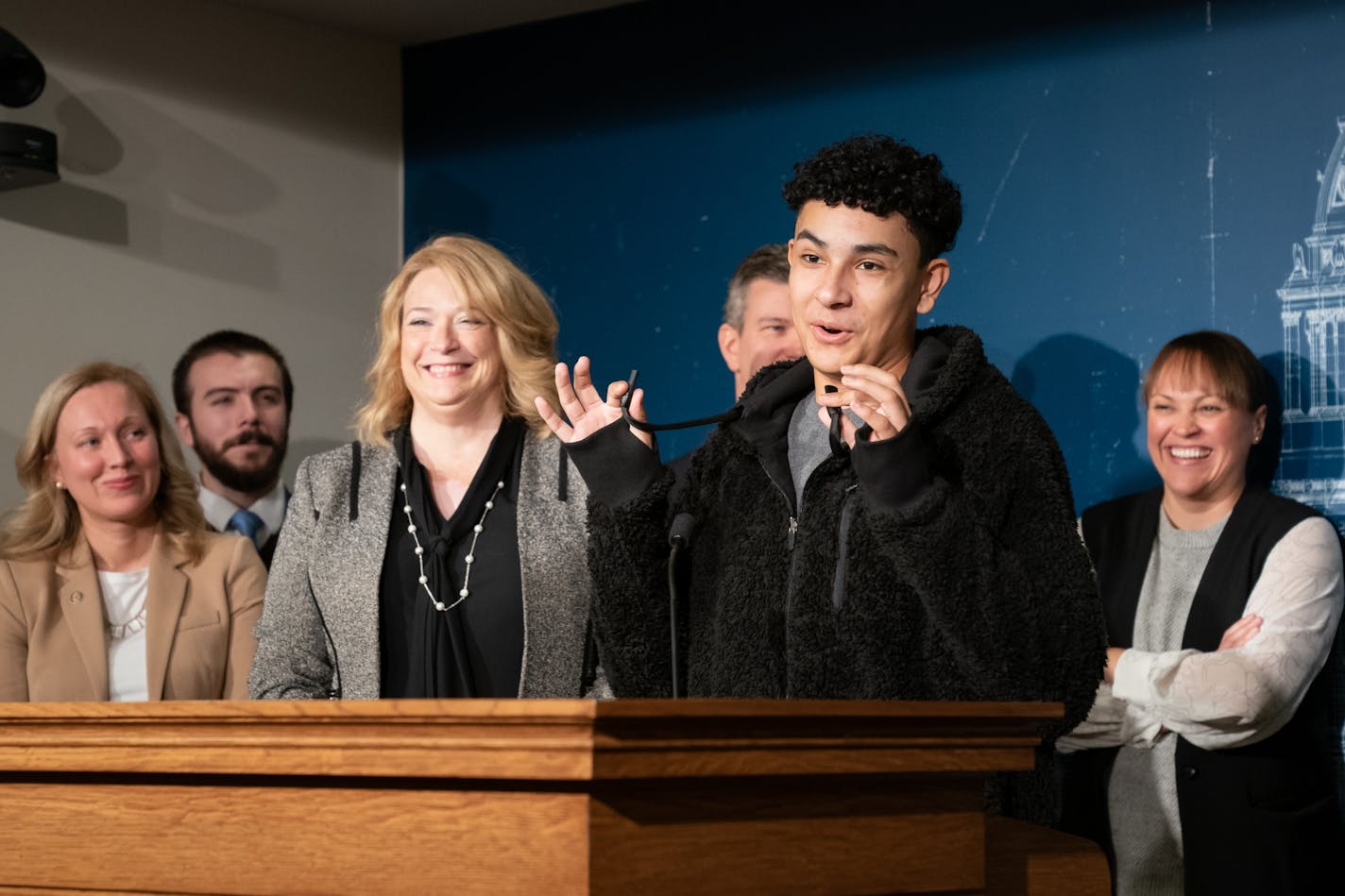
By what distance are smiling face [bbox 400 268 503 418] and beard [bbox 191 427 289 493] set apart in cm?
179

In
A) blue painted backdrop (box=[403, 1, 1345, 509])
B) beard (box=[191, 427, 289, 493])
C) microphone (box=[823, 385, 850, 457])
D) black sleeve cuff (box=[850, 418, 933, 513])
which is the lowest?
black sleeve cuff (box=[850, 418, 933, 513])

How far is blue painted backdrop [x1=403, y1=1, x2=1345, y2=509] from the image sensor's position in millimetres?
4051

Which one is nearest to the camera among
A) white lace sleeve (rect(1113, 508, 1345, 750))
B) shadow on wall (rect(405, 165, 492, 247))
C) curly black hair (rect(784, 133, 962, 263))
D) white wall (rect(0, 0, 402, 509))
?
curly black hair (rect(784, 133, 962, 263))

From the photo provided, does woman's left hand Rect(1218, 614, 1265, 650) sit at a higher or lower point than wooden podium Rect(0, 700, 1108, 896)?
higher

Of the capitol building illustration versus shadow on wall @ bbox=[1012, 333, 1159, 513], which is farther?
shadow on wall @ bbox=[1012, 333, 1159, 513]

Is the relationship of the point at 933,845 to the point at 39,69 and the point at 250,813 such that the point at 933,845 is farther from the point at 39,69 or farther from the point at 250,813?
the point at 39,69

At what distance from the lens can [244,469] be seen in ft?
14.5

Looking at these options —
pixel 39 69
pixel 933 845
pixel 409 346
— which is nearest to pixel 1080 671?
pixel 933 845

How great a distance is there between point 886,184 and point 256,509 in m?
2.77

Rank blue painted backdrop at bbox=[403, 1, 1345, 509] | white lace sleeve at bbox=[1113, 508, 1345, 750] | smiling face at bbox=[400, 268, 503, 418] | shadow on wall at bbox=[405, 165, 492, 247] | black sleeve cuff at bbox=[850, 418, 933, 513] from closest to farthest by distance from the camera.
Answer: black sleeve cuff at bbox=[850, 418, 933, 513] < smiling face at bbox=[400, 268, 503, 418] < white lace sleeve at bbox=[1113, 508, 1345, 750] < blue painted backdrop at bbox=[403, 1, 1345, 509] < shadow on wall at bbox=[405, 165, 492, 247]

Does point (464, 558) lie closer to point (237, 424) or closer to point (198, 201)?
point (237, 424)

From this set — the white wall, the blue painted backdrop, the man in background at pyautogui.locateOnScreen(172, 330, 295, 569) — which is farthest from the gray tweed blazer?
the white wall

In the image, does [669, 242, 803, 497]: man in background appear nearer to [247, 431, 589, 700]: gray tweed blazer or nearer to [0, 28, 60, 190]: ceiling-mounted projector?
[247, 431, 589, 700]: gray tweed blazer

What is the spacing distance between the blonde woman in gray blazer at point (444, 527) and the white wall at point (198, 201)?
2319 mm
